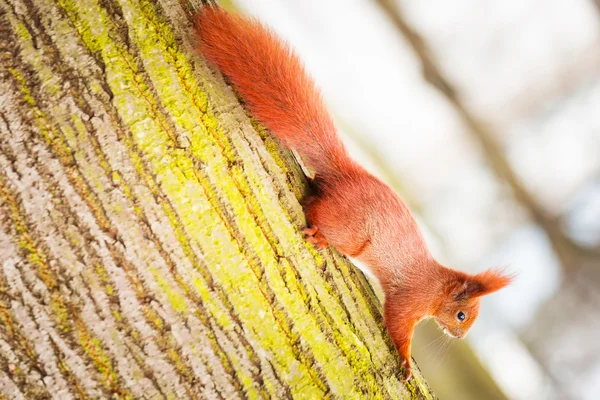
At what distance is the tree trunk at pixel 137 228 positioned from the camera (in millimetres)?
914

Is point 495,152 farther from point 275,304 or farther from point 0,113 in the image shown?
point 0,113

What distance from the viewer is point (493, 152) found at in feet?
7.57

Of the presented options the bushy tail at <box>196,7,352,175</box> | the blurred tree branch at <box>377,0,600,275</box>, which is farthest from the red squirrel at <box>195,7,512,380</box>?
the blurred tree branch at <box>377,0,600,275</box>

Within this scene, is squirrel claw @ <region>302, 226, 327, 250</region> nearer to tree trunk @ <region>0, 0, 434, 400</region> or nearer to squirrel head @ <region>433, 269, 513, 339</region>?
tree trunk @ <region>0, 0, 434, 400</region>

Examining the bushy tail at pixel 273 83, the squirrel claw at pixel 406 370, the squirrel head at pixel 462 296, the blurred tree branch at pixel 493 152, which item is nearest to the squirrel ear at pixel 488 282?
the squirrel head at pixel 462 296

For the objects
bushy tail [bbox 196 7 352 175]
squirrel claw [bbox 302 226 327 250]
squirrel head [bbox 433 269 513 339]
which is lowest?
squirrel head [bbox 433 269 513 339]

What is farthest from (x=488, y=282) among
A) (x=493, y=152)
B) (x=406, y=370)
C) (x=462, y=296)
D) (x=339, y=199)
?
(x=493, y=152)

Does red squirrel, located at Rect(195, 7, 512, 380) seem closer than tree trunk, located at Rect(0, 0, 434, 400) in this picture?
No

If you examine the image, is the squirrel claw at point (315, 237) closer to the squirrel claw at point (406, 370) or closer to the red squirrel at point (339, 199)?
the red squirrel at point (339, 199)

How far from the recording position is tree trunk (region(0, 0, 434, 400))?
91cm

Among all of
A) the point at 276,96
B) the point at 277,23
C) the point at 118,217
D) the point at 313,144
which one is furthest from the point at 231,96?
the point at 277,23

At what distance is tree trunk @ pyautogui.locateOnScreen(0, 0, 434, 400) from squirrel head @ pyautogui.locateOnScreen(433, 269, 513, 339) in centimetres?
56

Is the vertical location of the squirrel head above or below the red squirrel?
below

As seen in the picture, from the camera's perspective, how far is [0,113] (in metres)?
0.91
